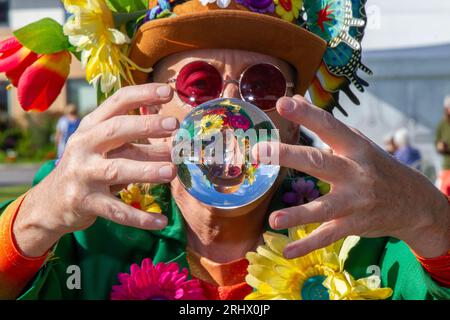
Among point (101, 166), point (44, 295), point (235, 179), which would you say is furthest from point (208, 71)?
point (44, 295)

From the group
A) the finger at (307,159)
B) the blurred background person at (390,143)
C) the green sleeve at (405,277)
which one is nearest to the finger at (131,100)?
the finger at (307,159)

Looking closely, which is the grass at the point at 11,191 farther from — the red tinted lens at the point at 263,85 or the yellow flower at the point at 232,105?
the yellow flower at the point at 232,105

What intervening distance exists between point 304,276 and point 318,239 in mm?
433

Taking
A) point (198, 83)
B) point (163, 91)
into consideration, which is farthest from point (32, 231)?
point (198, 83)

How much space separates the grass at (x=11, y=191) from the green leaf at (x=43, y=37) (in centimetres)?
734

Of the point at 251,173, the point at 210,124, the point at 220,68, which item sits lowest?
the point at 251,173

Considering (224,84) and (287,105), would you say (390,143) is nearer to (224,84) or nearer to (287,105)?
(224,84)

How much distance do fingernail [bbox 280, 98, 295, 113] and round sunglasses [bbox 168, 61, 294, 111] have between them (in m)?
0.48

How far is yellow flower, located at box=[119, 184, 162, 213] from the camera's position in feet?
6.06

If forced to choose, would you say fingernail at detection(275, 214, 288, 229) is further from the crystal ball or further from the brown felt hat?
the brown felt hat

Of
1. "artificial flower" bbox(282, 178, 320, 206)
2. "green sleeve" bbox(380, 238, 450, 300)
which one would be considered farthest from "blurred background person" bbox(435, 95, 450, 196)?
"green sleeve" bbox(380, 238, 450, 300)

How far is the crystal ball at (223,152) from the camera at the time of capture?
1.32 m

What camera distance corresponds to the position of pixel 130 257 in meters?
1.75

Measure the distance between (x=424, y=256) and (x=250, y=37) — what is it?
702 mm
